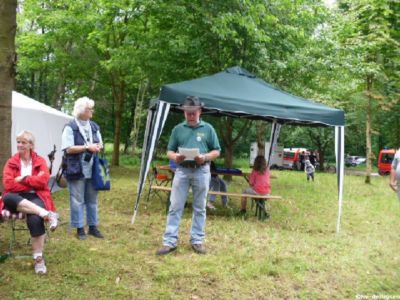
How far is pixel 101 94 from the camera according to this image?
27047 mm

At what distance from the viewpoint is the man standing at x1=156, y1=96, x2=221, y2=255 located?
493 centimetres

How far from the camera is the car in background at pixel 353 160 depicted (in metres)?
38.8

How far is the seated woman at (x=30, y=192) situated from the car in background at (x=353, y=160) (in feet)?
117

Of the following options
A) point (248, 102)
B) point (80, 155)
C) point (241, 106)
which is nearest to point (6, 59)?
point (80, 155)

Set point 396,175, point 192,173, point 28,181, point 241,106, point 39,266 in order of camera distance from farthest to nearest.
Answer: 1. point 241,106
2. point 396,175
3. point 192,173
4. point 28,181
5. point 39,266

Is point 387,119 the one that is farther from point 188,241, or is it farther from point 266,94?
point 188,241

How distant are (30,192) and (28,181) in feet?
0.47

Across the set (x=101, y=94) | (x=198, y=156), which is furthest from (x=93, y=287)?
(x=101, y=94)

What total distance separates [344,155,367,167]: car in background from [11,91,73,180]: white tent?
3075cm

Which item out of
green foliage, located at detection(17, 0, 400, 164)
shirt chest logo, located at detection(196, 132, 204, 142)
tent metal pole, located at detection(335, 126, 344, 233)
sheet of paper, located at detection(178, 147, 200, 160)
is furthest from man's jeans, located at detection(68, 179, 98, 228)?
green foliage, located at detection(17, 0, 400, 164)

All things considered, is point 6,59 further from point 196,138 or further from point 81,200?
point 196,138

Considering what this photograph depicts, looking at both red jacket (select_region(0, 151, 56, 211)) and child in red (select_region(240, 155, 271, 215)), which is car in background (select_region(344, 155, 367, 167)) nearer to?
child in red (select_region(240, 155, 271, 215))

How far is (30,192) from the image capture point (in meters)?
4.28

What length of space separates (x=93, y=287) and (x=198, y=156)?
175 centimetres
